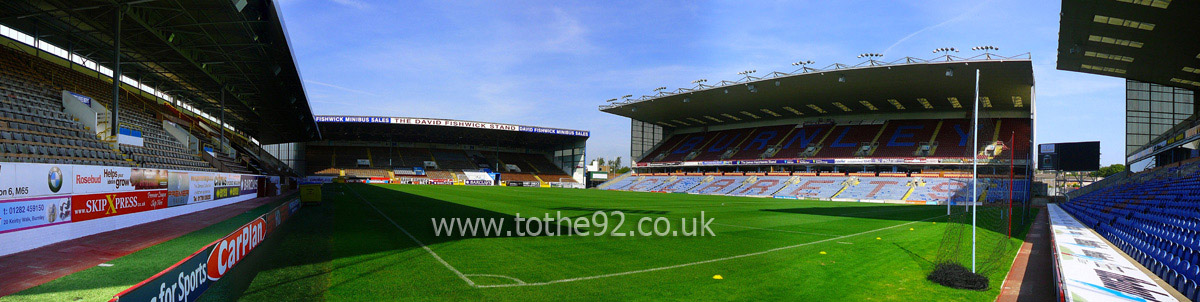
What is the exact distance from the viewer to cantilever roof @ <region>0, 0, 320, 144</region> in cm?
1545

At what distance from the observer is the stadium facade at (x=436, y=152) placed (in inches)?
2336

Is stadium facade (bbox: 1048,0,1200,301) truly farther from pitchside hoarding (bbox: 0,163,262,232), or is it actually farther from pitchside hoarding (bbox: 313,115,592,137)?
pitchside hoarding (bbox: 313,115,592,137)

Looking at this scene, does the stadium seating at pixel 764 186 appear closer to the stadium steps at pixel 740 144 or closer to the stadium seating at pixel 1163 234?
the stadium steps at pixel 740 144

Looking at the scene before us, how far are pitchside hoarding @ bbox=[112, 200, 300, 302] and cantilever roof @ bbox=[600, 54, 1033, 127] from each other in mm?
28442

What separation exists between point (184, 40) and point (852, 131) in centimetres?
4970

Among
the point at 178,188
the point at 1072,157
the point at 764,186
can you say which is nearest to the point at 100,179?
the point at 178,188

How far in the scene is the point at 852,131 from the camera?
49.6 m


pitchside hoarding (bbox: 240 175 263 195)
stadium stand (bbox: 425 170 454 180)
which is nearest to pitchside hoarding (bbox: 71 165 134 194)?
pitchside hoarding (bbox: 240 175 263 195)

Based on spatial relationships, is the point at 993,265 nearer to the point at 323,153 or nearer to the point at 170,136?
the point at 170,136

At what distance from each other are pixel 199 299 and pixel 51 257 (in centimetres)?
594

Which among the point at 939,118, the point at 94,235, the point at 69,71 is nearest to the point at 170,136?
the point at 69,71

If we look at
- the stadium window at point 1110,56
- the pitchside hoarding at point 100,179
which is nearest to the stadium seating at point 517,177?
the pitchside hoarding at point 100,179

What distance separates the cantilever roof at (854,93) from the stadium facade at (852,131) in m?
0.08

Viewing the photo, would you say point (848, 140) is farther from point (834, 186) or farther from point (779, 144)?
point (834, 186)
